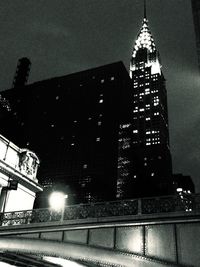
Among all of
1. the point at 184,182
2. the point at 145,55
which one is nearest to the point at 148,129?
the point at 184,182

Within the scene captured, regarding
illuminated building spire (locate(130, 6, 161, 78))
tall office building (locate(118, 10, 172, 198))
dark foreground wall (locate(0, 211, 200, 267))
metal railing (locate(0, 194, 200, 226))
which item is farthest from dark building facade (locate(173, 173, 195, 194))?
dark foreground wall (locate(0, 211, 200, 267))

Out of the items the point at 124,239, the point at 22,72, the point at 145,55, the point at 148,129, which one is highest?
the point at 145,55

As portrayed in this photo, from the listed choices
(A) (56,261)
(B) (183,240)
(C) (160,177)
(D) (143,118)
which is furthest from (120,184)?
(B) (183,240)

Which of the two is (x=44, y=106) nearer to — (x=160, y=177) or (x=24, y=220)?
(x=160, y=177)

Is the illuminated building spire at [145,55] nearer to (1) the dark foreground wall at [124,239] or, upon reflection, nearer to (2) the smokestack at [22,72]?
(2) the smokestack at [22,72]

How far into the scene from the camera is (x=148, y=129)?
14612 cm

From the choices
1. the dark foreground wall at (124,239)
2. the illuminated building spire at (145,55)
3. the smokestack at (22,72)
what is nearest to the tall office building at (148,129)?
the illuminated building spire at (145,55)

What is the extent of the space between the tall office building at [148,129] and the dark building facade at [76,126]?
36.0 feet

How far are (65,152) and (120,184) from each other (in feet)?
87.1

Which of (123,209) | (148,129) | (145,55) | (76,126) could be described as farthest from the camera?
(145,55)

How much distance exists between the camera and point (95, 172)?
95562 millimetres

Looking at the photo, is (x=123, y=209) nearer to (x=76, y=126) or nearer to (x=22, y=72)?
(x=76, y=126)

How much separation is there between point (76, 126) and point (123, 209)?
100889 mm

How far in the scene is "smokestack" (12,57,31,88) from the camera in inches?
5256
